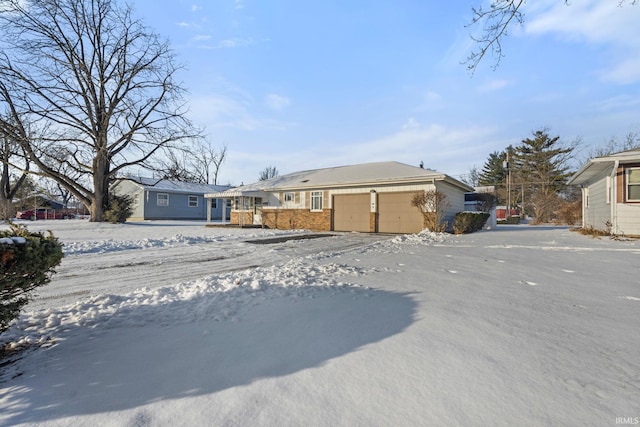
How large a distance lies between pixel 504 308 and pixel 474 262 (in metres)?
3.34

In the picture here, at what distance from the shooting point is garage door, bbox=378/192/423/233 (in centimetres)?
1511

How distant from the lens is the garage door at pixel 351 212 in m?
16.7

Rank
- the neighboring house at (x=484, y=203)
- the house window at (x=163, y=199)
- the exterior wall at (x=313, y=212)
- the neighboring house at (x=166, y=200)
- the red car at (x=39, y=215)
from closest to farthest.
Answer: the exterior wall at (x=313, y=212)
the neighboring house at (x=484, y=203)
the neighboring house at (x=166, y=200)
the house window at (x=163, y=199)
the red car at (x=39, y=215)

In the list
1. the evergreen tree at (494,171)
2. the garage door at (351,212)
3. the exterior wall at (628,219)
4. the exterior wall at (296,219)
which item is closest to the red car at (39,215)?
the exterior wall at (296,219)

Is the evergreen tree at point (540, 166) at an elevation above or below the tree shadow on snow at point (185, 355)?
above

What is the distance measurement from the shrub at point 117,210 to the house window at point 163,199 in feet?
25.7

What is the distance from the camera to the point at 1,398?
197cm

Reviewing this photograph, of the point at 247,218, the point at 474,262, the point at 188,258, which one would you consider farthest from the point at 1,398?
the point at 247,218

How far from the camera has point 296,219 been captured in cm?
1889

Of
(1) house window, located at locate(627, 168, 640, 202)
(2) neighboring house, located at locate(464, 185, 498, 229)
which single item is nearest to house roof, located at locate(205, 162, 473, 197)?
(2) neighboring house, located at locate(464, 185, 498, 229)

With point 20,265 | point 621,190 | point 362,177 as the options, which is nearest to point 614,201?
point 621,190

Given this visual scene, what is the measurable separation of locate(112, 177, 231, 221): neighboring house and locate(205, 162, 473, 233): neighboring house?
31.0ft

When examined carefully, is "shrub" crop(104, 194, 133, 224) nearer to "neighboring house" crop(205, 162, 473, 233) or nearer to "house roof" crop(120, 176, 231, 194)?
"neighboring house" crop(205, 162, 473, 233)

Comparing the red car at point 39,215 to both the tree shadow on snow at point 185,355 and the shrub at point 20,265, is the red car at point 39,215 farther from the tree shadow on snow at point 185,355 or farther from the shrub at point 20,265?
the tree shadow on snow at point 185,355
